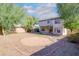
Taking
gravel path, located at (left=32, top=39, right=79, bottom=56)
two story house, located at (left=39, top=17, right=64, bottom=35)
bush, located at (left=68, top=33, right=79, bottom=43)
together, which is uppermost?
two story house, located at (left=39, top=17, right=64, bottom=35)

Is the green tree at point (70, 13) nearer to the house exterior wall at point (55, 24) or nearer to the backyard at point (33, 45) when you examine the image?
the house exterior wall at point (55, 24)

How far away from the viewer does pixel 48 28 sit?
105 inches

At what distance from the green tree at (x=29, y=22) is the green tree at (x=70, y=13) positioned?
356 millimetres

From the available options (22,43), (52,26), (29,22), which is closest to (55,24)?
(52,26)

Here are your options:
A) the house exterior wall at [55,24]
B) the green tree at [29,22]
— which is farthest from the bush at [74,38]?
the green tree at [29,22]

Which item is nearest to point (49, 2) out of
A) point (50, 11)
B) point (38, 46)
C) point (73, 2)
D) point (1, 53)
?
point (50, 11)

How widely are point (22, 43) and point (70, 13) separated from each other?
0.75m

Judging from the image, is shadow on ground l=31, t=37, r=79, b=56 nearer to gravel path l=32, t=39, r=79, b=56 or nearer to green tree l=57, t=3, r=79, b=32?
gravel path l=32, t=39, r=79, b=56

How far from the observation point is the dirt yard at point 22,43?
2635 millimetres

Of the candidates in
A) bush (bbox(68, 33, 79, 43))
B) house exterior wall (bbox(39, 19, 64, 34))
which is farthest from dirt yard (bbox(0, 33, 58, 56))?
bush (bbox(68, 33, 79, 43))

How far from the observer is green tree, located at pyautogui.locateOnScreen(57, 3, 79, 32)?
2.62 meters

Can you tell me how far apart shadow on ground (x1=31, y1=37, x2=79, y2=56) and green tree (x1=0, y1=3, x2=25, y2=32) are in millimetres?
515

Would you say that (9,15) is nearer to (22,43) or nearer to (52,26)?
(22,43)

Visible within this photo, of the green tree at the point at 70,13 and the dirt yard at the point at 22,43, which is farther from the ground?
the green tree at the point at 70,13
